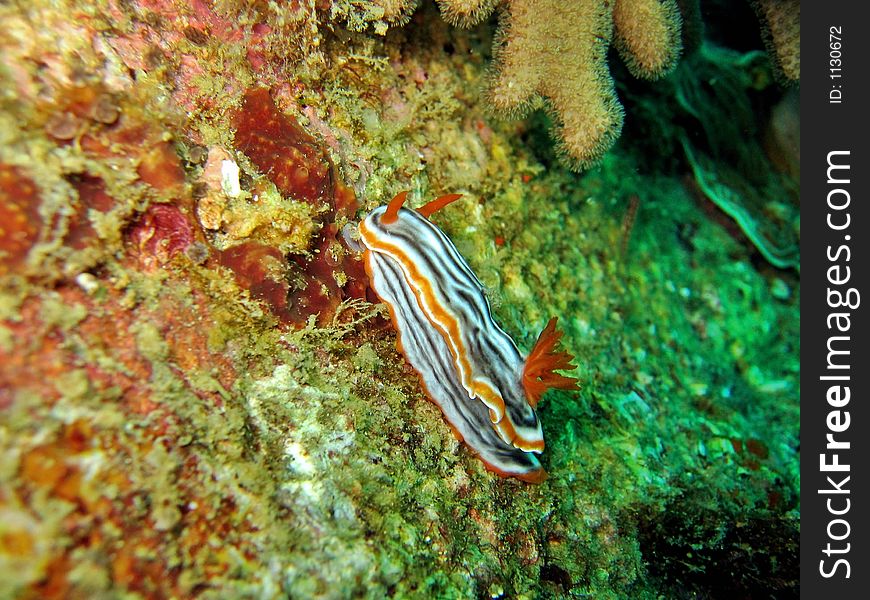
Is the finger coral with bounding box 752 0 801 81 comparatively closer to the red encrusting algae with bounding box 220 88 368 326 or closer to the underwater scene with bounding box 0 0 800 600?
the underwater scene with bounding box 0 0 800 600

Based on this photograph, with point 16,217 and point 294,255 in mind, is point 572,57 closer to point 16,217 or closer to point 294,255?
point 294,255

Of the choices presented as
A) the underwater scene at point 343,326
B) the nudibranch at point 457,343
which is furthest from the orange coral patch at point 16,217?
the nudibranch at point 457,343

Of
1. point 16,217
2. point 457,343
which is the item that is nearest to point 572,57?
point 457,343

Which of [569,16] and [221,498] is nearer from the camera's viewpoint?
[221,498]

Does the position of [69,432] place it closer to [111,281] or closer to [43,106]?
[111,281]

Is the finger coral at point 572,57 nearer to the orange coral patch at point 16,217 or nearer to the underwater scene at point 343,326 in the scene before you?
the underwater scene at point 343,326

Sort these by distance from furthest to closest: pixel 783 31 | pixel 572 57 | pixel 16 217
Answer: pixel 783 31, pixel 572 57, pixel 16 217

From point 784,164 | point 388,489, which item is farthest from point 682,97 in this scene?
point 388,489
